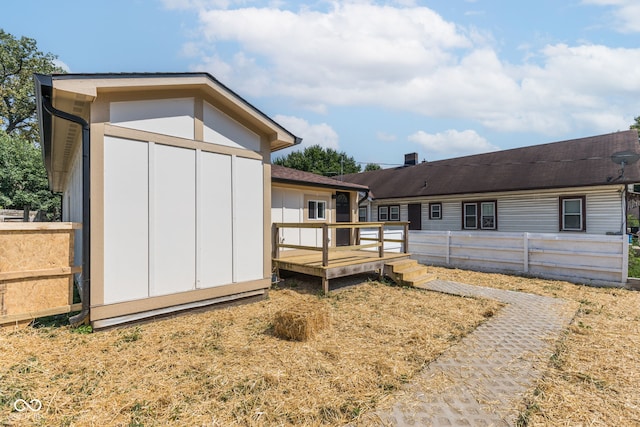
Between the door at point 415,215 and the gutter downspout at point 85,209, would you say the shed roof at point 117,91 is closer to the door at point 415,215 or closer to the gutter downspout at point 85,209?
the gutter downspout at point 85,209

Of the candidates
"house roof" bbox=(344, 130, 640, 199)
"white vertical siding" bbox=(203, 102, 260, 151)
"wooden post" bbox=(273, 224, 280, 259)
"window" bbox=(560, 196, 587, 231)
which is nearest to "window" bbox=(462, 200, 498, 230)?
"house roof" bbox=(344, 130, 640, 199)

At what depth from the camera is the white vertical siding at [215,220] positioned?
536cm

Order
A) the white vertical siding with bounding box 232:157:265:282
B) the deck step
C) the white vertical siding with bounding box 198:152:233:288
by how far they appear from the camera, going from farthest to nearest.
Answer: the deck step < the white vertical siding with bounding box 232:157:265:282 < the white vertical siding with bounding box 198:152:233:288

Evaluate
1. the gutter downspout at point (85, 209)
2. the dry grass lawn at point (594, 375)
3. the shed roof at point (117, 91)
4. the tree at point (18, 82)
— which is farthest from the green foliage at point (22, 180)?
the dry grass lawn at point (594, 375)

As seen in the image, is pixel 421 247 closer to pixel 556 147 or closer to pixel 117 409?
pixel 556 147

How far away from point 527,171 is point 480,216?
2865mm

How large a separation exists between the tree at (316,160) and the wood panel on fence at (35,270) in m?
31.2

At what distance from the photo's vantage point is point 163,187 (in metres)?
4.91

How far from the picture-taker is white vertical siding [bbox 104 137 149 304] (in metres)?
4.42

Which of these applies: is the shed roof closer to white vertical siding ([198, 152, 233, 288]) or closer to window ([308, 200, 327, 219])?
white vertical siding ([198, 152, 233, 288])

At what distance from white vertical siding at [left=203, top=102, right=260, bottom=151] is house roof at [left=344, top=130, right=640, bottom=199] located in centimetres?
1196

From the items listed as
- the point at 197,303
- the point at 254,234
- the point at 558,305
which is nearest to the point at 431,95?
the point at 558,305

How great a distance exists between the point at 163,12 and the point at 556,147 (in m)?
17.3

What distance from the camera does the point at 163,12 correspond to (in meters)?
6.57
